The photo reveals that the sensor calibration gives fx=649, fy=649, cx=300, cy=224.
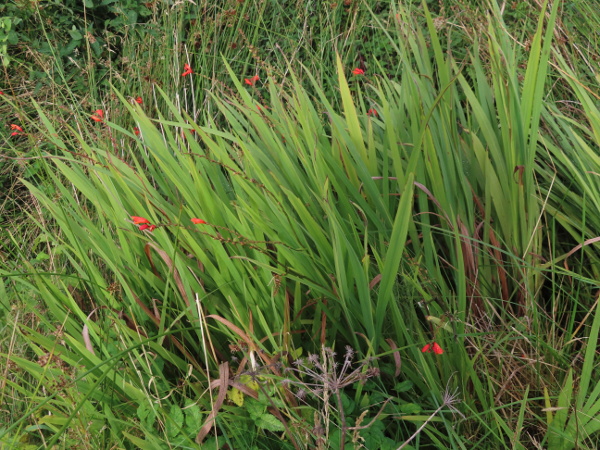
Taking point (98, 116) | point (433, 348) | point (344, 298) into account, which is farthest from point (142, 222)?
point (98, 116)

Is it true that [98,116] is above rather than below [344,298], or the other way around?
above

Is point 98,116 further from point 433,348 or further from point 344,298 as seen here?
point 433,348

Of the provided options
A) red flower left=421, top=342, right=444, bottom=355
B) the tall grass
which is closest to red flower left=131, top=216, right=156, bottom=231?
the tall grass

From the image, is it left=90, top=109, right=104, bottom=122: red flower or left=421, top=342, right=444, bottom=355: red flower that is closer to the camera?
left=421, top=342, right=444, bottom=355: red flower

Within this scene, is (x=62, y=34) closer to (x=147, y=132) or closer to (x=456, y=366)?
(x=147, y=132)

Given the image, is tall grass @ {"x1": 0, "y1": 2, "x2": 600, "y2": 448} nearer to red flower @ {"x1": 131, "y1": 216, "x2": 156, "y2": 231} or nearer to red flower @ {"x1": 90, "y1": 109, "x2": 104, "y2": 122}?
red flower @ {"x1": 131, "y1": 216, "x2": 156, "y2": 231}

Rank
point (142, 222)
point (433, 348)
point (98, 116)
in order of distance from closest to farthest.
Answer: point (433, 348)
point (142, 222)
point (98, 116)

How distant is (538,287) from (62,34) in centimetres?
285

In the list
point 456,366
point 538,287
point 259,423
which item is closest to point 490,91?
point 538,287

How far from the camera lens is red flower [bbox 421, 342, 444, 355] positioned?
44.6 inches

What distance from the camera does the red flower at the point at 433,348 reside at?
1.13m

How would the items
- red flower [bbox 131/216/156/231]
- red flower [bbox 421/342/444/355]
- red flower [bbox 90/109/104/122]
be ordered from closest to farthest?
red flower [bbox 421/342/444/355]
red flower [bbox 131/216/156/231]
red flower [bbox 90/109/104/122]

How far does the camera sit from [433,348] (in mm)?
1146

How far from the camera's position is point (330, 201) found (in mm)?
1329
